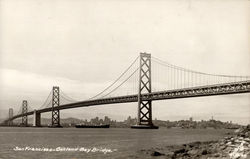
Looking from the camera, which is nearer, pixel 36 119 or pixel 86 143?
pixel 86 143

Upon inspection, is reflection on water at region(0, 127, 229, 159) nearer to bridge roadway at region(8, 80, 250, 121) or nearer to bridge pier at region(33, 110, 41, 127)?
bridge roadway at region(8, 80, 250, 121)

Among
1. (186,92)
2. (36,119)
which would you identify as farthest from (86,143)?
(36,119)

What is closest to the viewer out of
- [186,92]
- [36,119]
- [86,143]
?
[86,143]

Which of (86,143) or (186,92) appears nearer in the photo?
(86,143)

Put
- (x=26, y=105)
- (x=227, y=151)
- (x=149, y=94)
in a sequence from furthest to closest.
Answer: (x=26, y=105) < (x=149, y=94) < (x=227, y=151)

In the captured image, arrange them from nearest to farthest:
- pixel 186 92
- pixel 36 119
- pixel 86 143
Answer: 1. pixel 86 143
2. pixel 186 92
3. pixel 36 119

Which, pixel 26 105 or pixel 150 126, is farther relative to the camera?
pixel 26 105

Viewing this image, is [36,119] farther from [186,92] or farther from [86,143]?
[86,143]

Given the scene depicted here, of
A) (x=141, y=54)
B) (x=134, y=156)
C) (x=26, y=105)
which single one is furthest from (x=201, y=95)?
(x=26, y=105)

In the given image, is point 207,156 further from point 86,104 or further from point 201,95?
point 86,104

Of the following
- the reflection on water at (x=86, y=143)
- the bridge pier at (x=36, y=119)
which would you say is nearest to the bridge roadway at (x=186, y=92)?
the reflection on water at (x=86, y=143)

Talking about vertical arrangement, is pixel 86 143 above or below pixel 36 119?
below
